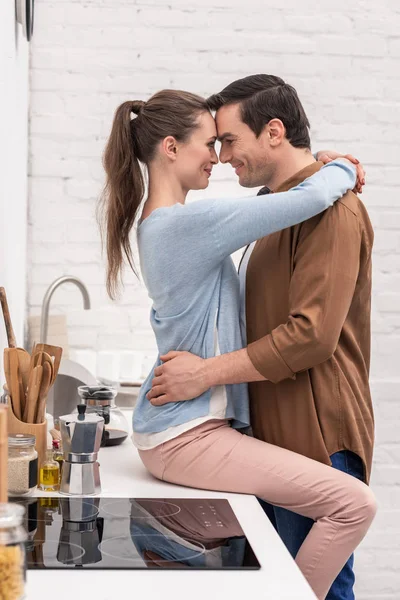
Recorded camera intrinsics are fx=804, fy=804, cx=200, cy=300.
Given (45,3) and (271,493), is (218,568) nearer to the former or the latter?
(271,493)

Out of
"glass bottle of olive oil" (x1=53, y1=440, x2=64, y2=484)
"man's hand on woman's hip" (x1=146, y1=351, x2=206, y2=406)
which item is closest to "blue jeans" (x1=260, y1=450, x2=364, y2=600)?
"man's hand on woman's hip" (x1=146, y1=351, x2=206, y2=406)

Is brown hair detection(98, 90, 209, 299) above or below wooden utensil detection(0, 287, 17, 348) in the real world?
above

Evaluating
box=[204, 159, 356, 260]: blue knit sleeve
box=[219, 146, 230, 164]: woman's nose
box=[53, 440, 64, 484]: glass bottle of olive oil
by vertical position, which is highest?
box=[219, 146, 230, 164]: woman's nose

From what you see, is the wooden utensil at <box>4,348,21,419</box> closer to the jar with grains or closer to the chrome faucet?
the jar with grains

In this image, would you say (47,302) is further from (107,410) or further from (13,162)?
(107,410)

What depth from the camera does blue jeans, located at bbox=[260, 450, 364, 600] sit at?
1.69 m

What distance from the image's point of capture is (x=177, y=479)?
5.38ft

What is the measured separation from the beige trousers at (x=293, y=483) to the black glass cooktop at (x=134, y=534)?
88mm

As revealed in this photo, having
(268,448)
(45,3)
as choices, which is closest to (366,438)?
(268,448)

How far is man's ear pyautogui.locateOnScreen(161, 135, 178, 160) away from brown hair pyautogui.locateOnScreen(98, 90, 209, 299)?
0.01 meters

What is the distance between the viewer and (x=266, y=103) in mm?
1888

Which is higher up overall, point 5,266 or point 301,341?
point 5,266

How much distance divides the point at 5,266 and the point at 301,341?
908 mm

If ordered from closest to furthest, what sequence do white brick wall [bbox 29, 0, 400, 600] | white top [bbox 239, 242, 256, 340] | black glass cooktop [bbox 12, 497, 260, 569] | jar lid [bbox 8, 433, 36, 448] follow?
black glass cooktop [bbox 12, 497, 260, 569], jar lid [bbox 8, 433, 36, 448], white top [bbox 239, 242, 256, 340], white brick wall [bbox 29, 0, 400, 600]
